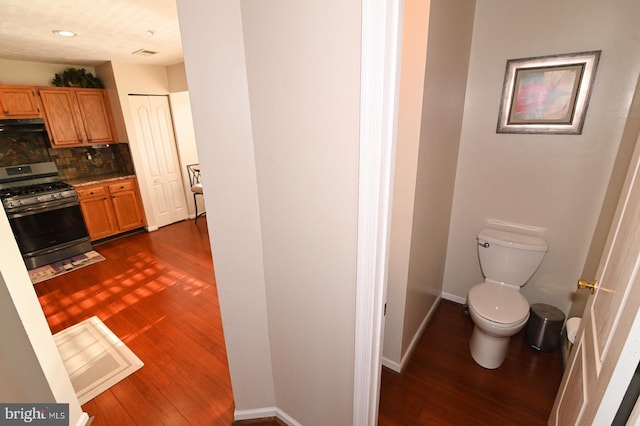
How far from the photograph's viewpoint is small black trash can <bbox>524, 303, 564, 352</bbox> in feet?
6.39

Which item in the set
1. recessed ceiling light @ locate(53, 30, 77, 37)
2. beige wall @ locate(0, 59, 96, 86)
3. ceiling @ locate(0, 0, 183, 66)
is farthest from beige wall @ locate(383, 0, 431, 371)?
beige wall @ locate(0, 59, 96, 86)

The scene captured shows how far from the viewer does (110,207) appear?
3.98 metres

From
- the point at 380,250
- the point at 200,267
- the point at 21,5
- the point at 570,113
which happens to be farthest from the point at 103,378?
the point at 570,113

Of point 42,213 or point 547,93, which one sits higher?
point 547,93

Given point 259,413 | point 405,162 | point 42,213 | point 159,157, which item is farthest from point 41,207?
point 405,162

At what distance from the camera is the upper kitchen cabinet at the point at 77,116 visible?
3.49m

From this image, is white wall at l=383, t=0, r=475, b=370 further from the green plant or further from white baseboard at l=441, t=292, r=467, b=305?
the green plant

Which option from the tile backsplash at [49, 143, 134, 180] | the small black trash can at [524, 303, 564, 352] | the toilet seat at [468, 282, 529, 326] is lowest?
the small black trash can at [524, 303, 564, 352]

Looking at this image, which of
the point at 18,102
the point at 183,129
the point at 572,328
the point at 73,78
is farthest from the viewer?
the point at 183,129

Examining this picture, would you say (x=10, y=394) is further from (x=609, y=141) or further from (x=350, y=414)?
(x=609, y=141)

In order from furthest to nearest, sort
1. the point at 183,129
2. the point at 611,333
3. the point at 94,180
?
the point at 183,129 → the point at 94,180 → the point at 611,333

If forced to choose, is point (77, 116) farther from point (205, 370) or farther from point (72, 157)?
point (205, 370)

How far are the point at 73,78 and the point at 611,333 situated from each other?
212 inches

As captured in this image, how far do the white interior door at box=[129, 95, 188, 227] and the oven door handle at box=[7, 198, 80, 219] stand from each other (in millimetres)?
905
